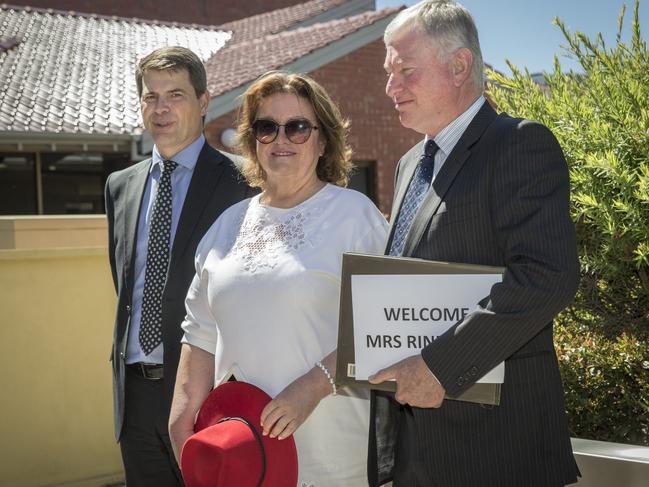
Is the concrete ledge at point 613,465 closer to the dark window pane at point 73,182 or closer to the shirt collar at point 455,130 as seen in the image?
the shirt collar at point 455,130

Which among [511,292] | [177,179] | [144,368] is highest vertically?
[177,179]

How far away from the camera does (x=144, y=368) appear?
3.15 meters

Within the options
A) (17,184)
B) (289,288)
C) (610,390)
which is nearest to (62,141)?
(17,184)

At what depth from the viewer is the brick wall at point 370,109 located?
1585 cm

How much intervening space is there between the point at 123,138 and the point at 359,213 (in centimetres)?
1145

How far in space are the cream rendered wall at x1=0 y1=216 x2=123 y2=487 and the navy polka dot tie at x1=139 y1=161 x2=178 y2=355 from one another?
267 centimetres

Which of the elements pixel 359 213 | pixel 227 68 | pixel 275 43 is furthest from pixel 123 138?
pixel 359 213

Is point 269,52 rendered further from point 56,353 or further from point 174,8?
point 56,353

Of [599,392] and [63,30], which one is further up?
[63,30]

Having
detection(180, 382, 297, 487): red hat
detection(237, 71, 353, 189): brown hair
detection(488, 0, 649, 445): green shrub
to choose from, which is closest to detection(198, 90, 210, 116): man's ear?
detection(237, 71, 353, 189): brown hair

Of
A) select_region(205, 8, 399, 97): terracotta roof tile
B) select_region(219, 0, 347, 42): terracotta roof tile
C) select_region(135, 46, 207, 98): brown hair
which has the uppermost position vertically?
select_region(219, 0, 347, 42): terracotta roof tile

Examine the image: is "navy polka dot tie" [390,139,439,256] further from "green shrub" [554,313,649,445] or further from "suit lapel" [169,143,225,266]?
"green shrub" [554,313,649,445]

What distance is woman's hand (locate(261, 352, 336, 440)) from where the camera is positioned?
2.29m

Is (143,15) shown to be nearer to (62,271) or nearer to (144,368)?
(62,271)
